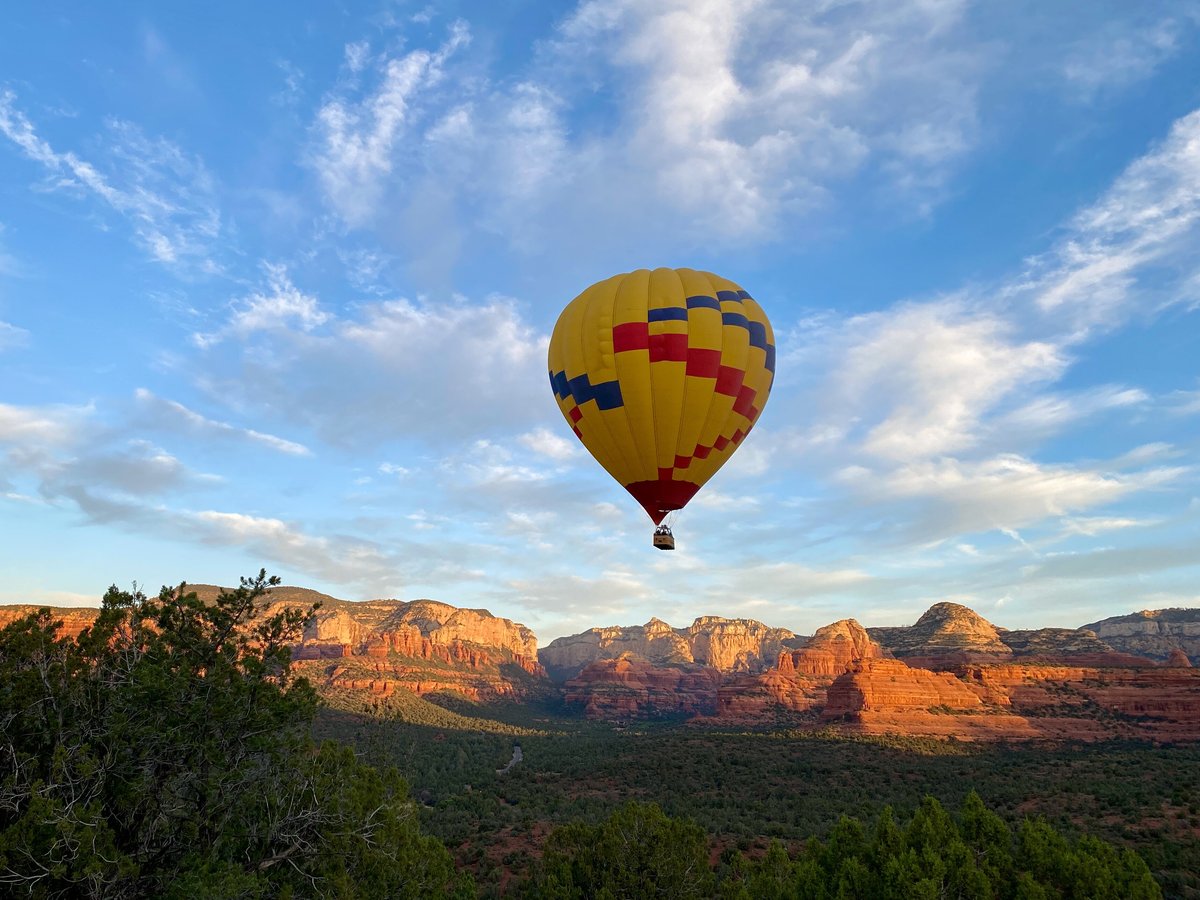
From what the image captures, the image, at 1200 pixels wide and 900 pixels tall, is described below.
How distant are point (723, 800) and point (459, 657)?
500 feet

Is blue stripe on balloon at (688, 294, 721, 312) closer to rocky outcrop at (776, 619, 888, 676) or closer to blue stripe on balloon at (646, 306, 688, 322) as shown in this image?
blue stripe on balloon at (646, 306, 688, 322)

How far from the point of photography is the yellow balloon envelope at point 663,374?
22844 millimetres

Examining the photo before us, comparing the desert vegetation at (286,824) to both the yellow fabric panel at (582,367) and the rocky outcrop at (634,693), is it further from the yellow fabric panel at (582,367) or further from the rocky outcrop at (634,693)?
the rocky outcrop at (634,693)

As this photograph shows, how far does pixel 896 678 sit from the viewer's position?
98750mm

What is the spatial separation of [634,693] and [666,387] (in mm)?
165025

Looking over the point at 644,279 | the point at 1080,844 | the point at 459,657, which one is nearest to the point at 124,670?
the point at 644,279

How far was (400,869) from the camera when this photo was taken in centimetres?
1650

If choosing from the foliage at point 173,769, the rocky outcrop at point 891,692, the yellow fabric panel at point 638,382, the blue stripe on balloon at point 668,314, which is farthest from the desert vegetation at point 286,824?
the rocky outcrop at point 891,692

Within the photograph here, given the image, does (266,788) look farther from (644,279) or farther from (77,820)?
(644,279)

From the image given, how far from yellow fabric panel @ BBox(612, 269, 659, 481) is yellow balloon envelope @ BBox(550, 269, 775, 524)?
35 millimetres

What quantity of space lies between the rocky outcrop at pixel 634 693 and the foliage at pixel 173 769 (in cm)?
14891

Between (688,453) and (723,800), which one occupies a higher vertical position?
(688,453)

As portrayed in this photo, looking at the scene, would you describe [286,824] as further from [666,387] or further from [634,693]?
[634,693]

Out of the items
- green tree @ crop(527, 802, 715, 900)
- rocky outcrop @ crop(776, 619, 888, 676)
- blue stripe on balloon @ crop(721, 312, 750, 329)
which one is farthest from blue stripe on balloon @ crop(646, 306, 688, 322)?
rocky outcrop @ crop(776, 619, 888, 676)
